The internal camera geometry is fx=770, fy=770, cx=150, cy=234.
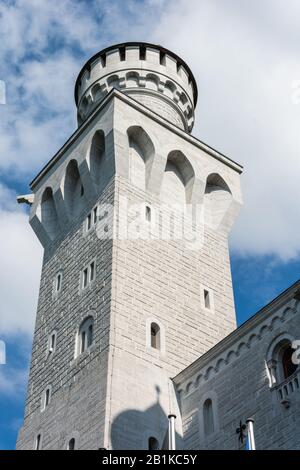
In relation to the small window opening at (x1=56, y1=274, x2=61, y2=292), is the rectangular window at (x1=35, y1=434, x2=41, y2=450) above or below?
below

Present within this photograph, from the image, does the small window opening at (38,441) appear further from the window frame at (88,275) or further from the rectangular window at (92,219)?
the rectangular window at (92,219)

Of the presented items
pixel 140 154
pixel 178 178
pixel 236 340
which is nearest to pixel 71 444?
pixel 236 340

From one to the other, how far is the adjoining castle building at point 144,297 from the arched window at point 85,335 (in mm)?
54

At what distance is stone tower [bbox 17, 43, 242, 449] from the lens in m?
16.8

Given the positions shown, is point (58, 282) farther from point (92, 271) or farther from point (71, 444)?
point (71, 444)

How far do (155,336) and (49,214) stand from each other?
21.1 feet

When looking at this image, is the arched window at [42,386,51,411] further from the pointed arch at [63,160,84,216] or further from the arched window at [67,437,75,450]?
the pointed arch at [63,160,84,216]

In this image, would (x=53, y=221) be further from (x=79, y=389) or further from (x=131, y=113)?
(x=79, y=389)

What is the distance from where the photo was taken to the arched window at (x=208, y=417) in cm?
1598

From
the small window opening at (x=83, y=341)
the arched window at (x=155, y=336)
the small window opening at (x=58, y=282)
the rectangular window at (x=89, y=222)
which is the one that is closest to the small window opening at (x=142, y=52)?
the rectangular window at (x=89, y=222)

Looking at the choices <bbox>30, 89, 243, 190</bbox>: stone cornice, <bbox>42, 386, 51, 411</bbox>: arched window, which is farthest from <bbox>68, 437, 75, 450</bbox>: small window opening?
<bbox>30, 89, 243, 190</bbox>: stone cornice

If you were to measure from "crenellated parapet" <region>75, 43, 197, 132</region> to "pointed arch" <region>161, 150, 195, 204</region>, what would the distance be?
8.13 feet

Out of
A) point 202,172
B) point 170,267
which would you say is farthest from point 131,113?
point 170,267

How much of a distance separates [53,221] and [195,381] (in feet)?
25.8
